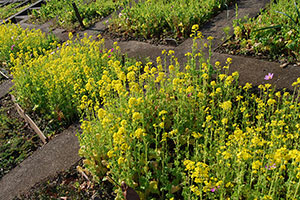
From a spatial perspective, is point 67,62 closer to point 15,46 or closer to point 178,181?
point 15,46

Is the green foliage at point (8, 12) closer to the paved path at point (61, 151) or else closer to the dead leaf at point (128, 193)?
the paved path at point (61, 151)

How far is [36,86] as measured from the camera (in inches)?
191

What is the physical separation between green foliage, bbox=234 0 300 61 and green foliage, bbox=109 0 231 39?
1299mm

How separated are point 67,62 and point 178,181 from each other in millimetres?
3494

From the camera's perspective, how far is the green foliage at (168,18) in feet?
19.6

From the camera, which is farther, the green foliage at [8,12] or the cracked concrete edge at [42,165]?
the green foliage at [8,12]

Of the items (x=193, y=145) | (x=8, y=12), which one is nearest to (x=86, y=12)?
(x=8, y=12)

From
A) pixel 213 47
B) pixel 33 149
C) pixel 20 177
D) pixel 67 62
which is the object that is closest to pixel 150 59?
pixel 213 47

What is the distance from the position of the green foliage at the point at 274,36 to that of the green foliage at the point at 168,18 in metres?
1.30

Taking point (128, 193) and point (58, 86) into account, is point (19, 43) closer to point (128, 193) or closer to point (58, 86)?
point (58, 86)

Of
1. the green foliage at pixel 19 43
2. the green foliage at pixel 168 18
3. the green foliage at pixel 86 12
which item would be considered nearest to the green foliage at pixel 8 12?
the green foliage at pixel 86 12

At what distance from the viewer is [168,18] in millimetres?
6105

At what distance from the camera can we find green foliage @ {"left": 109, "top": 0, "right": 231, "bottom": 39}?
5.97 m

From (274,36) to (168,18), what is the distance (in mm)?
2436
